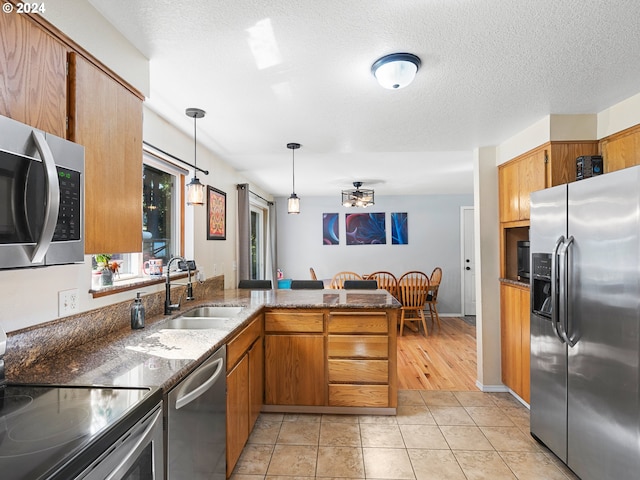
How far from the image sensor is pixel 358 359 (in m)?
2.68

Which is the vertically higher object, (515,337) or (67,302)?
(67,302)

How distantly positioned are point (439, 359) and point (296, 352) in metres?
2.08

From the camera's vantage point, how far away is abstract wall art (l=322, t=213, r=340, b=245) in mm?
6547

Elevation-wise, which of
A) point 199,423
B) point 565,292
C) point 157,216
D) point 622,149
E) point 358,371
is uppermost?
point 622,149

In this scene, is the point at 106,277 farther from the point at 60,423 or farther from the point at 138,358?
the point at 60,423

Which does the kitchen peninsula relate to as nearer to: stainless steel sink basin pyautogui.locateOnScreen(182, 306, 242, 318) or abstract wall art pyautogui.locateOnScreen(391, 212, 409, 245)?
stainless steel sink basin pyautogui.locateOnScreen(182, 306, 242, 318)

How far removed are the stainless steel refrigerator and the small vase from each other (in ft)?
8.06

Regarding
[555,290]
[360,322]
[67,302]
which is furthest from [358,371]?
[67,302]

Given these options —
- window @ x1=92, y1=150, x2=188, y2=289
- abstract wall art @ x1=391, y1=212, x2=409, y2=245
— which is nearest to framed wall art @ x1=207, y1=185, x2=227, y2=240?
window @ x1=92, y1=150, x2=188, y2=289

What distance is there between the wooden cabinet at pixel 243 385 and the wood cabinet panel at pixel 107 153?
85 cm

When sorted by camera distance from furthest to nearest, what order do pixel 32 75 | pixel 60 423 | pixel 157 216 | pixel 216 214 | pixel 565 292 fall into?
1. pixel 216 214
2. pixel 157 216
3. pixel 565 292
4. pixel 32 75
5. pixel 60 423

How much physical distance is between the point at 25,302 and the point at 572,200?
2.61m

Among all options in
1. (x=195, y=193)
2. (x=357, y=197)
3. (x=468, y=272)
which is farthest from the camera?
(x=468, y=272)

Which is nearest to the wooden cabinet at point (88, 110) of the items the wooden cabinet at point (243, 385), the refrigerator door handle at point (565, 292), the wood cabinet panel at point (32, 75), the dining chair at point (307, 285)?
the wood cabinet panel at point (32, 75)
